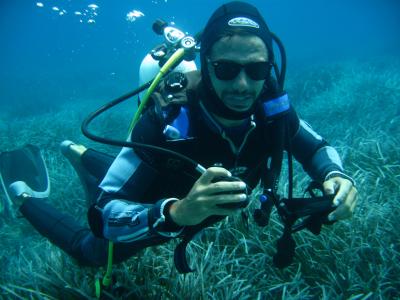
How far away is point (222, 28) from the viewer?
2062 mm

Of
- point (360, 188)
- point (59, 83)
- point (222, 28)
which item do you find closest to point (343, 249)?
point (360, 188)

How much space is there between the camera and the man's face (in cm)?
204

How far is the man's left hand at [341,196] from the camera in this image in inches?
79.2

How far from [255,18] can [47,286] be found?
3.00 metres

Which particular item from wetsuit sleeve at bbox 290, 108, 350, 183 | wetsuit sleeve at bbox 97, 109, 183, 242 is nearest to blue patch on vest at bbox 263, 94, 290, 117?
wetsuit sleeve at bbox 290, 108, 350, 183

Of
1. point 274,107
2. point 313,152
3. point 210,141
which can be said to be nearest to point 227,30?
point 274,107

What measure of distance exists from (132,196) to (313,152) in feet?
5.72

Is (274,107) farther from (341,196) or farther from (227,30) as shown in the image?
(341,196)

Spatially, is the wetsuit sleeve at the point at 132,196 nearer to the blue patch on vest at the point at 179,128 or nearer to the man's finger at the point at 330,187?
Result: the blue patch on vest at the point at 179,128

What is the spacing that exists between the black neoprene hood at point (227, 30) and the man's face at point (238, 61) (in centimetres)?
4

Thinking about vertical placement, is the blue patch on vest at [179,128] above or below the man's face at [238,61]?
below

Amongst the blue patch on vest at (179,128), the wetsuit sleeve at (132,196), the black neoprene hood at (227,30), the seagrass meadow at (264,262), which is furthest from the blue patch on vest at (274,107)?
the seagrass meadow at (264,262)

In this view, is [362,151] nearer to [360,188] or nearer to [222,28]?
[360,188]

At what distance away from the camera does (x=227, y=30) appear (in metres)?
2.05
